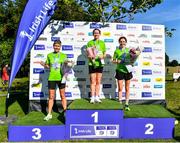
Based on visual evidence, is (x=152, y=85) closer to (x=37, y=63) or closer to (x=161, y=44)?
(x=161, y=44)

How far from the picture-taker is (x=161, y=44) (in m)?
11.5

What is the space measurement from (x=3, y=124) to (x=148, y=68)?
440cm

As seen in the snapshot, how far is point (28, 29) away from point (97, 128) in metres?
3.00

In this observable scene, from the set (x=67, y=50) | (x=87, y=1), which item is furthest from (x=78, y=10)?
(x=67, y=50)

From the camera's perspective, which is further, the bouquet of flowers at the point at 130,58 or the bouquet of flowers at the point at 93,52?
the bouquet of flowers at the point at 130,58

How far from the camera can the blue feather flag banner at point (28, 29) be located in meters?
9.53

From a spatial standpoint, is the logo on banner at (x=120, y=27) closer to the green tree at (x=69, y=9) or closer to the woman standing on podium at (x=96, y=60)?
the woman standing on podium at (x=96, y=60)

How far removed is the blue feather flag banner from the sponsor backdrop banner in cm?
125

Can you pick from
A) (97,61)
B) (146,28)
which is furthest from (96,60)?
(146,28)

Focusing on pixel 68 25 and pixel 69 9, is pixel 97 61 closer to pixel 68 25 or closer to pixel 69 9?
pixel 68 25

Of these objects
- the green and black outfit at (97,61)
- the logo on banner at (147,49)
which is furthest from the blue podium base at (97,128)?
the logo on banner at (147,49)

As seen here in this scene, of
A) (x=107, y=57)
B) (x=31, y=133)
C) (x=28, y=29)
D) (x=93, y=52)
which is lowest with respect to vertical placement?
(x=31, y=133)

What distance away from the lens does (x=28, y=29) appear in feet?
31.4

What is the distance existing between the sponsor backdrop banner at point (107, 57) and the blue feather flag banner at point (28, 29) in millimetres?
1252
